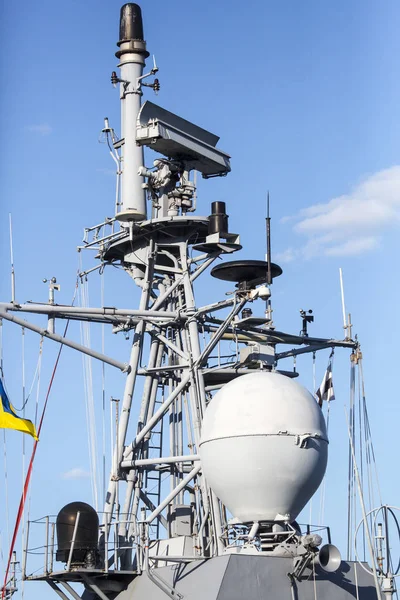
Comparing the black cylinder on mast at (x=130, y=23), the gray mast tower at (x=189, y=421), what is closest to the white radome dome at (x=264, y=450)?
the gray mast tower at (x=189, y=421)

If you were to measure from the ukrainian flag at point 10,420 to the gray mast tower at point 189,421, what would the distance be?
6.27 feet

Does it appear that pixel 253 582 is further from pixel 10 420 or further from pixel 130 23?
pixel 130 23

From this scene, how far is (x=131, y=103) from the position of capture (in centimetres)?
3475

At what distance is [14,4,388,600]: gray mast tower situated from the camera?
26.5 meters

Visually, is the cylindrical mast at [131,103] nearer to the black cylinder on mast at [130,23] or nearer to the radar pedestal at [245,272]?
the black cylinder on mast at [130,23]

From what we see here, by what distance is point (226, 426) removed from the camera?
27031mm

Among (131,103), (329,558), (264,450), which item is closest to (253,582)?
(329,558)

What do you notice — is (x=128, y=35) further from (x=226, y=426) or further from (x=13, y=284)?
A: (x=226, y=426)

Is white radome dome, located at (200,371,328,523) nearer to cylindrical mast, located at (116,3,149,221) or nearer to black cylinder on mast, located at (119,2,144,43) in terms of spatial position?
cylindrical mast, located at (116,3,149,221)

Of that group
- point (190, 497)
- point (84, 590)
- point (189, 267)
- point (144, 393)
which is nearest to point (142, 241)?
point (189, 267)

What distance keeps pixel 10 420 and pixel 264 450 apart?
7.26 meters

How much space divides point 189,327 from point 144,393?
2284mm

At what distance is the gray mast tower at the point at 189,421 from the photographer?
26500mm

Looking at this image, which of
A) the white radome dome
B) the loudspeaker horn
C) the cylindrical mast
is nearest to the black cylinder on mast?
the cylindrical mast
